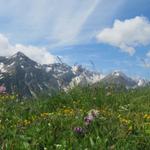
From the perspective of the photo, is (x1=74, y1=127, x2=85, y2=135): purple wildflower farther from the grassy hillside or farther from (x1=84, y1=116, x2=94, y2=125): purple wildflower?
(x1=84, y1=116, x2=94, y2=125): purple wildflower

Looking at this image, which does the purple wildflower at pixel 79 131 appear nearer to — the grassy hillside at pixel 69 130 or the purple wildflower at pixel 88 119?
the grassy hillside at pixel 69 130

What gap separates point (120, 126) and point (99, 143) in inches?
44.4

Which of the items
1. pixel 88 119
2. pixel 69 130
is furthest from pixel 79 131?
pixel 88 119

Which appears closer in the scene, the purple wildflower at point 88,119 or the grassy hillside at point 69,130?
the grassy hillside at point 69,130

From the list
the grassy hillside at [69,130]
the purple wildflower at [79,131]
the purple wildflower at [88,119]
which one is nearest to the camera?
the grassy hillside at [69,130]

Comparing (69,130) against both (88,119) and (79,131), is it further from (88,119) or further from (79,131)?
(88,119)

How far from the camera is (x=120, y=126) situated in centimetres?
966

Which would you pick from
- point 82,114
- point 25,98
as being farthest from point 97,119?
point 25,98

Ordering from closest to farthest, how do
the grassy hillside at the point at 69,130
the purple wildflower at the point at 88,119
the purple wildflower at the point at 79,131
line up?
the grassy hillside at the point at 69,130 < the purple wildflower at the point at 79,131 < the purple wildflower at the point at 88,119

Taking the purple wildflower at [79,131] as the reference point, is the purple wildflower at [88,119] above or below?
above

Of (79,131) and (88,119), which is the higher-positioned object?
(88,119)

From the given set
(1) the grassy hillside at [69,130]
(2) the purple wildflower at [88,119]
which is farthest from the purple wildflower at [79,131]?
(2) the purple wildflower at [88,119]

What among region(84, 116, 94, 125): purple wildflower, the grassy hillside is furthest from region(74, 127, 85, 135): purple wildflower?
region(84, 116, 94, 125): purple wildflower

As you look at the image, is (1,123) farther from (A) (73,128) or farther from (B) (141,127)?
(B) (141,127)
